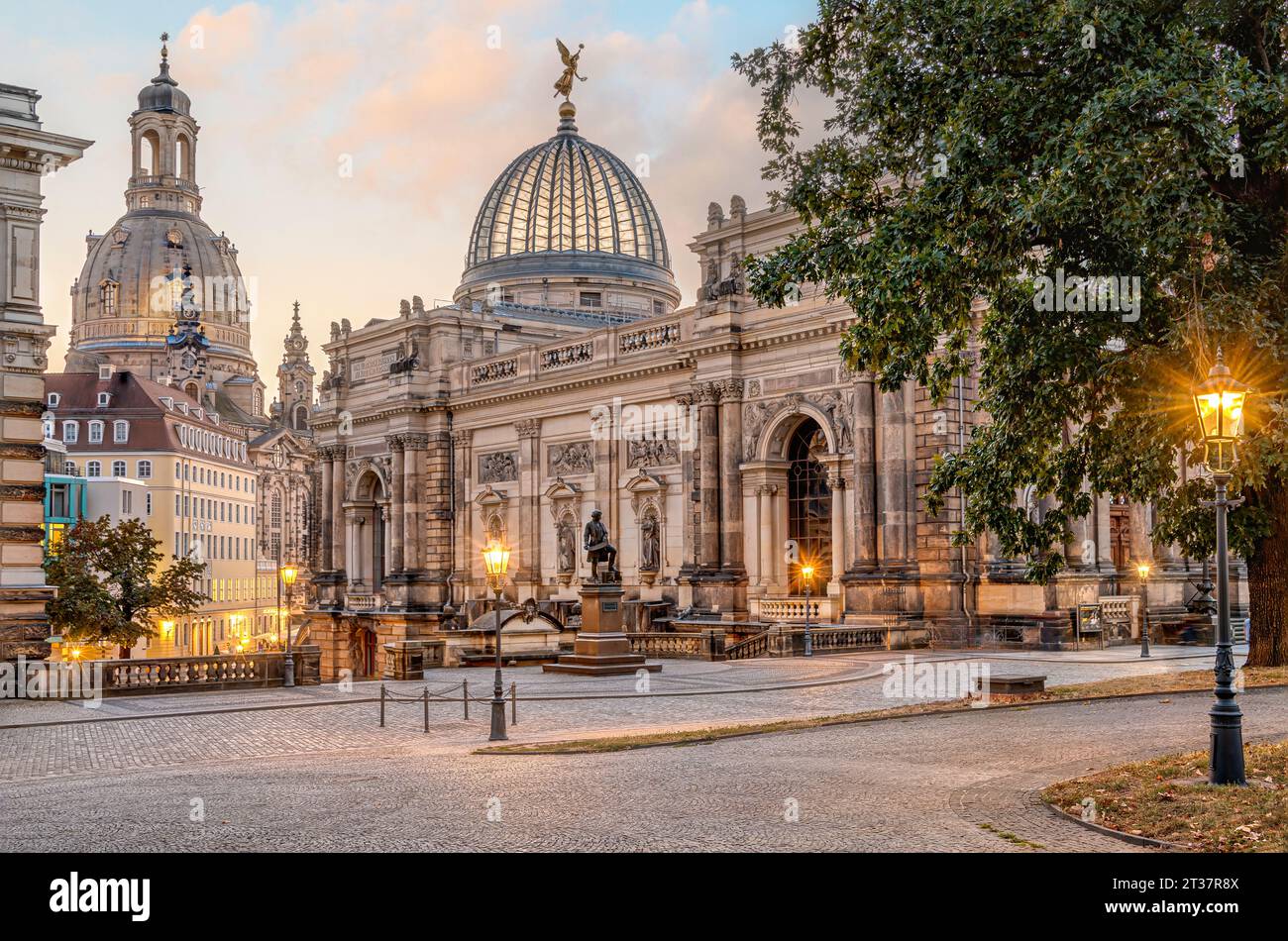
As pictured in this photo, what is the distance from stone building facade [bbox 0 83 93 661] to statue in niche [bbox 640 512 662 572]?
83.1 ft

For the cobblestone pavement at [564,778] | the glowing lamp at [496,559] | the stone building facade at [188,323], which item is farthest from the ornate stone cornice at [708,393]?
the stone building facade at [188,323]

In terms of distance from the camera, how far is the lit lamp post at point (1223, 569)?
12.6m

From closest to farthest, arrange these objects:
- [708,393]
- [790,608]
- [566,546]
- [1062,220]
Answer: [1062,220] < [790,608] < [708,393] < [566,546]

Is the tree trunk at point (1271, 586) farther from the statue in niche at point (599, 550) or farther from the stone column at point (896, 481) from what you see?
the stone column at point (896, 481)

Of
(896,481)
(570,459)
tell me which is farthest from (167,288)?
(896,481)

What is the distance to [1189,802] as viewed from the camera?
11.9m

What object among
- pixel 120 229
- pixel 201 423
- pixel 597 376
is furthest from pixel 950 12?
pixel 120 229

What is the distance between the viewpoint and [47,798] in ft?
47.9

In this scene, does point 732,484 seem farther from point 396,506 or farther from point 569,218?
point 569,218

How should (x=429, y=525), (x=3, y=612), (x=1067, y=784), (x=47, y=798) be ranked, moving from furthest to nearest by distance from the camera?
1. (x=429, y=525)
2. (x=3, y=612)
3. (x=47, y=798)
4. (x=1067, y=784)

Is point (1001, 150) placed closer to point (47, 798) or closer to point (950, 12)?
point (950, 12)

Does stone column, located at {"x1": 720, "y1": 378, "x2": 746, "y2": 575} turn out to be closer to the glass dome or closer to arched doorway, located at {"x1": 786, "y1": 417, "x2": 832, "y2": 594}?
arched doorway, located at {"x1": 786, "y1": 417, "x2": 832, "y2": 594}

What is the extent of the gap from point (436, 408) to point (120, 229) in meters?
102

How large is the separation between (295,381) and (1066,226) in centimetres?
12970
